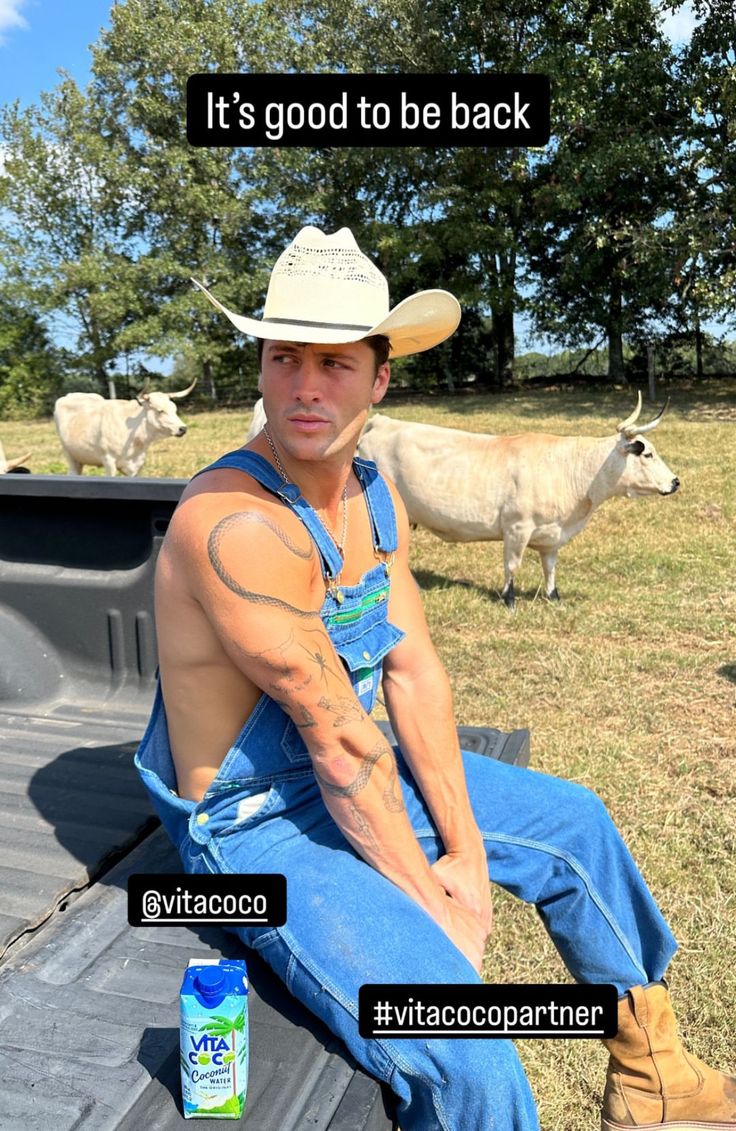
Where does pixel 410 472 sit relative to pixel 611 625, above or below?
above

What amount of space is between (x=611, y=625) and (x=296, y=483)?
4.86 m

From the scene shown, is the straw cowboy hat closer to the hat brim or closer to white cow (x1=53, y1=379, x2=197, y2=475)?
the hat brim

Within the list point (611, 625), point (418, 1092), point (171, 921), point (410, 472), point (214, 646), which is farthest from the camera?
point (410, 472)

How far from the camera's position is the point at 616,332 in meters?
25.0

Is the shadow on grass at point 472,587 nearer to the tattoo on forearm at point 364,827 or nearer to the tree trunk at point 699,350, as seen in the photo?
the tattoo on forearm at point 364,827

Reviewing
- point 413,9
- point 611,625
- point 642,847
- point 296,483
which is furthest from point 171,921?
point 413,9

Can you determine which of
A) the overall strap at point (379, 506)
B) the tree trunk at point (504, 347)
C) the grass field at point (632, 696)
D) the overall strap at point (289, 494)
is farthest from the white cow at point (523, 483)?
the tree trunk at point (504, 347)

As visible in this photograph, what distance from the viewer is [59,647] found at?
3428 millimetres

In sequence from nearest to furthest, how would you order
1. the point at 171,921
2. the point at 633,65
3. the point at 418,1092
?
A: 1. the point at 418,1092
2. the point at 171,921
3. the point at 633,65

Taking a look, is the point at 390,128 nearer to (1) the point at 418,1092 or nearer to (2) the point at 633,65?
(1) the point at 418,1092

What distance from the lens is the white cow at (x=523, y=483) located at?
7102mm

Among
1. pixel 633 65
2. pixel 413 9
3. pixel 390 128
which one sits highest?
pixel 413 9

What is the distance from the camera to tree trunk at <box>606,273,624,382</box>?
24.6 metres

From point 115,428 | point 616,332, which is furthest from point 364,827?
point 616,332
